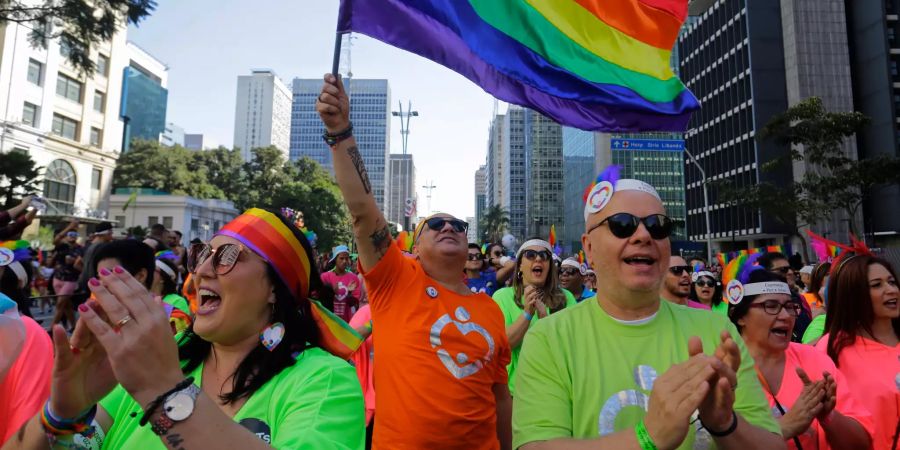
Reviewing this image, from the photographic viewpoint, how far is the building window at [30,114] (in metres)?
36.6

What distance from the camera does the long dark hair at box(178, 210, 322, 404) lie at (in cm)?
196

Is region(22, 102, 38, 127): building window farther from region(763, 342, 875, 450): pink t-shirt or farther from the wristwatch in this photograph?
region(763, 342, 875, 450): pink t-shirt

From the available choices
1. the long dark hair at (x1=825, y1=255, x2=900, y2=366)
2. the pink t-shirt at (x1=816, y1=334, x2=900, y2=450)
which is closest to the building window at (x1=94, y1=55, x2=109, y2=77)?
the long dark hair at (x1=825, y1=255, x2=900, y2=366)

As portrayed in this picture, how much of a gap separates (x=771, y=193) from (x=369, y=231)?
107ft

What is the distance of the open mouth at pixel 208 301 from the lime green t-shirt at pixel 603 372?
1256 mm

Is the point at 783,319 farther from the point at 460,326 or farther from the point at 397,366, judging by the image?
the point at 397,366

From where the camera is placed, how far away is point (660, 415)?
5.14 ft

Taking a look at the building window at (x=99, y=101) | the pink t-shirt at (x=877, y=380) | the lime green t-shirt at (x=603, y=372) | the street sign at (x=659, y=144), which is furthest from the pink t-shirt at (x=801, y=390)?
the building window at (x=99, y=101)

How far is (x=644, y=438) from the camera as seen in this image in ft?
5.32

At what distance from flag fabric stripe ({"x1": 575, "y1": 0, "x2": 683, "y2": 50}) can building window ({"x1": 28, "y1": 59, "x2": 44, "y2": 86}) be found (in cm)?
4641

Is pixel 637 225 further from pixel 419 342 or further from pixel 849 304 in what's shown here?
pixel 849 304

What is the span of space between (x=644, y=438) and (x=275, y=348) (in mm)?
1369

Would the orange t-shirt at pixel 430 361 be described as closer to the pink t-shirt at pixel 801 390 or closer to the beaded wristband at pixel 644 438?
the beaded wristband at pixel 644 438

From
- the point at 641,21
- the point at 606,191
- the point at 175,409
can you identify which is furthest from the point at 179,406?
the point at 641,21
